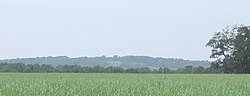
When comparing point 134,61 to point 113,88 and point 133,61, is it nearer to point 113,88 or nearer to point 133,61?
point 133,61

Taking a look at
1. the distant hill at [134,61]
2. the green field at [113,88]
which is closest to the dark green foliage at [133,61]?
the distant hill at [134,61]

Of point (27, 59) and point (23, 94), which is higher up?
point (27, 59)

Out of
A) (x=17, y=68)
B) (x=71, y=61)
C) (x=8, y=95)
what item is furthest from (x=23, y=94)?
(x=71, y=61)

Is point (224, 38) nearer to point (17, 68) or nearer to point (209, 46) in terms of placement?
point (209, 46)

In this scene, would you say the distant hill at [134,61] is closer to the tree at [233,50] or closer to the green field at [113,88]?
the tree at [233,50]

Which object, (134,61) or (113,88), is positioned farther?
A: (134,61)

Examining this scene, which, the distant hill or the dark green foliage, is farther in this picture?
the distant hill

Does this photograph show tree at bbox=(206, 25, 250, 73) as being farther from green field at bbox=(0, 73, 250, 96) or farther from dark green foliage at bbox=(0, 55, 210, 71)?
green field at bbox=(0, 73, 250, 96)

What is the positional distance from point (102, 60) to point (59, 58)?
14.2 m

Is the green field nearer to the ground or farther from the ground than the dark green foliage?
nearer to the ground

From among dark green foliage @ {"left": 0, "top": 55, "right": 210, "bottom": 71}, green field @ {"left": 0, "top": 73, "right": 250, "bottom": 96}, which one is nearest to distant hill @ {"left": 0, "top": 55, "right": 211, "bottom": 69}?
dark green foliage @ {"left": 0, "top": 55, "right": 210, "bottom": 71}

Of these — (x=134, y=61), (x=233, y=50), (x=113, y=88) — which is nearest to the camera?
(x=113, y=88)

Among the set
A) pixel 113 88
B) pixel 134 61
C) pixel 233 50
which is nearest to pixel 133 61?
pixel 134 61

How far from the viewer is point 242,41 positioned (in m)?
79.9
